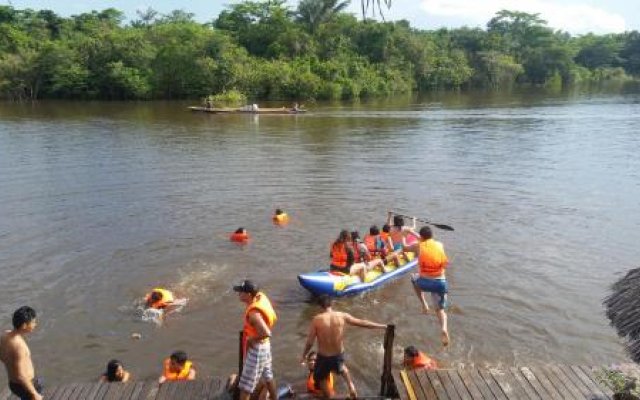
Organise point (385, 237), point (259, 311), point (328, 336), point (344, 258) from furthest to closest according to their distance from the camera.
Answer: point (385, 237) < point (344, 258) < point (328, 336) < point (259, 311)

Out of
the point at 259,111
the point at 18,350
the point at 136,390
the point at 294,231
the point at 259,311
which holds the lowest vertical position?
the point at 136,390

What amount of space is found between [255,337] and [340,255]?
5.92 m

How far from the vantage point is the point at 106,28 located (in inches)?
2837

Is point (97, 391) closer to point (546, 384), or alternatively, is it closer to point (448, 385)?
point (448, 385)

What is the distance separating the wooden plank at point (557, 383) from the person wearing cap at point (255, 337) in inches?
162

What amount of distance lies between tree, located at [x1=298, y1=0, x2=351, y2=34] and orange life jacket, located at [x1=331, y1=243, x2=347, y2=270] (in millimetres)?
65167

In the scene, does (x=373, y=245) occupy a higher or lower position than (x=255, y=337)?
lower

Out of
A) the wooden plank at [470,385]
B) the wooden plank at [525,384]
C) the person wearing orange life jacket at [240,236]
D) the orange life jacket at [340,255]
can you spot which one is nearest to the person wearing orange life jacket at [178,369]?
the wooden plank at [470,385]

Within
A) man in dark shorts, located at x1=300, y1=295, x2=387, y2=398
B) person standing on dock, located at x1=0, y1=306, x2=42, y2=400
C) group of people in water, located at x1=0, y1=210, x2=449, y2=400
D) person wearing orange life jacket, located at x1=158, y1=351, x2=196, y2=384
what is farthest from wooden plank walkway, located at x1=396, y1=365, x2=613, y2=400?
person standing on dock, located at x1=0, y1=306, x2=42, y2=400

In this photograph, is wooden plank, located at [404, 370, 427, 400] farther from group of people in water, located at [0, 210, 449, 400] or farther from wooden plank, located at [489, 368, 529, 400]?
wooden plank, located at [489, 368, 529, 400]

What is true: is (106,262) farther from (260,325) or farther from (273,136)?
(273,136)

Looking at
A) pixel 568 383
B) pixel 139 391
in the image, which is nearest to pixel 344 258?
pixel 568 383

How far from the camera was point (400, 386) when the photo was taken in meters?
8.64

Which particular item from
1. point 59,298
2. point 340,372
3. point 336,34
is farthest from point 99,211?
point 336,34
